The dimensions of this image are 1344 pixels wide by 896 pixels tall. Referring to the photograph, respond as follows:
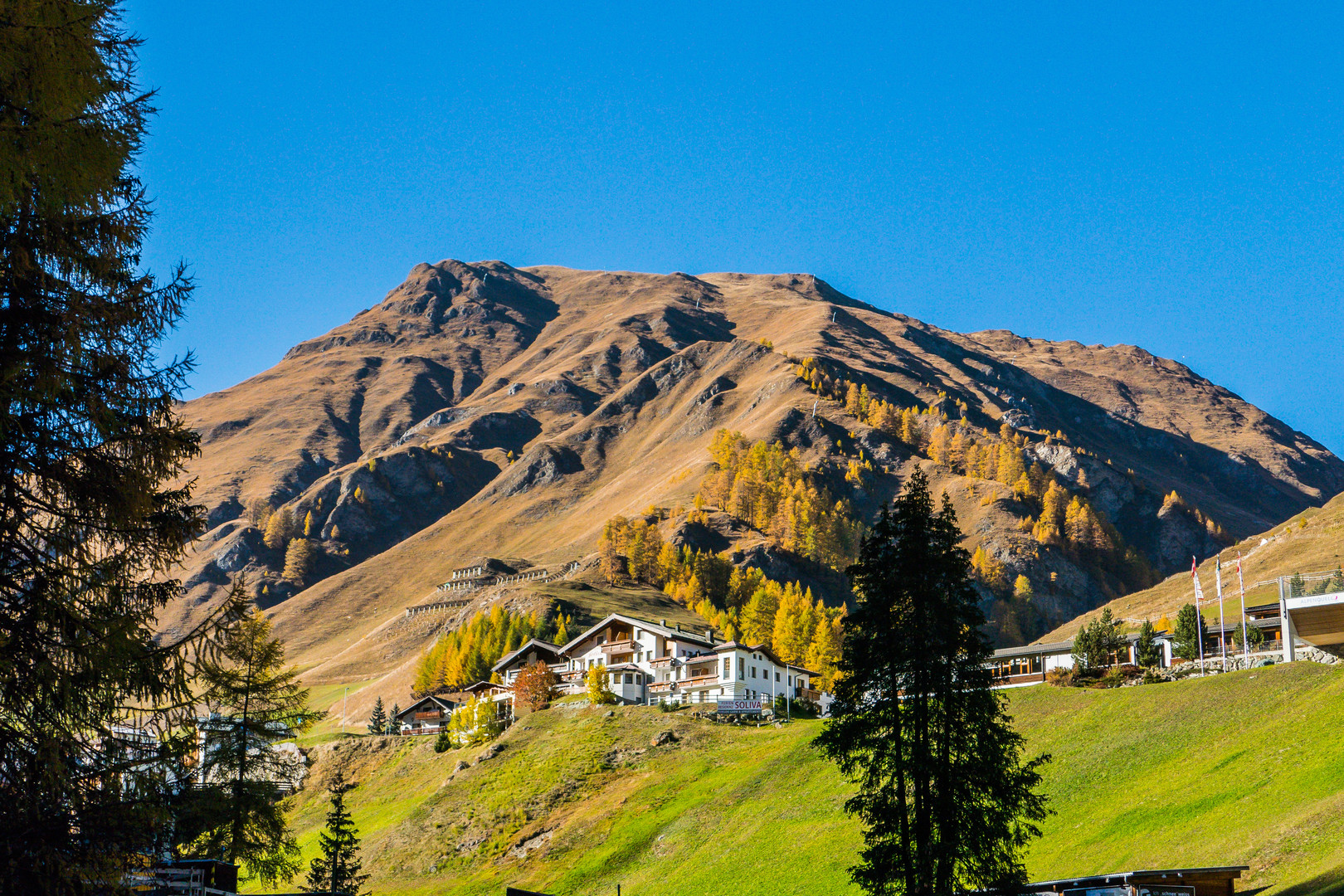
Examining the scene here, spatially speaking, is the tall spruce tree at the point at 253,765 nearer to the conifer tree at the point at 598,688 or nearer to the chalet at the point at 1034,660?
the conifer tree at the point at 598,688

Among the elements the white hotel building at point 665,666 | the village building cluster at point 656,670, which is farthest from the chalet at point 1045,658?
the white hotel building at point 665,666

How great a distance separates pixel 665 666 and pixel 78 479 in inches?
4060

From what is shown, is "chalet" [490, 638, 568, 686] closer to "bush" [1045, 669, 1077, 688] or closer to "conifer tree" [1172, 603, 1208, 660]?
"bush" [1045, 669, 1077, 688]

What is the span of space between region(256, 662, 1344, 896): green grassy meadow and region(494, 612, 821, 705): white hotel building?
49.1 ft

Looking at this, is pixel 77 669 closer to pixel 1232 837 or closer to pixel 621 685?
pixel 1232 837

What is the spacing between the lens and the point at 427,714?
134m

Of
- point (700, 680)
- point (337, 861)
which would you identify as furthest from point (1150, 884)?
point (700, 680)

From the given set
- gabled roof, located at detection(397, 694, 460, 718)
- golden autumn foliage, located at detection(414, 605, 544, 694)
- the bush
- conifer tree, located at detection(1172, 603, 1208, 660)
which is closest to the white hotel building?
gabled roof, located at detection(397, 694, 460, 718)

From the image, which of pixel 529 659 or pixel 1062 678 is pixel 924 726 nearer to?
pixel 1062 678

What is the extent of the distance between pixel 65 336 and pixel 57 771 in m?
5.10

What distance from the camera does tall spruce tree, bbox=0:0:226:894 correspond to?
12.5m

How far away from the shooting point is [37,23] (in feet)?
42.7

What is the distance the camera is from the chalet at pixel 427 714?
131375 mm

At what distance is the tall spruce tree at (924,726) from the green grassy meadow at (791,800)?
8032mm
